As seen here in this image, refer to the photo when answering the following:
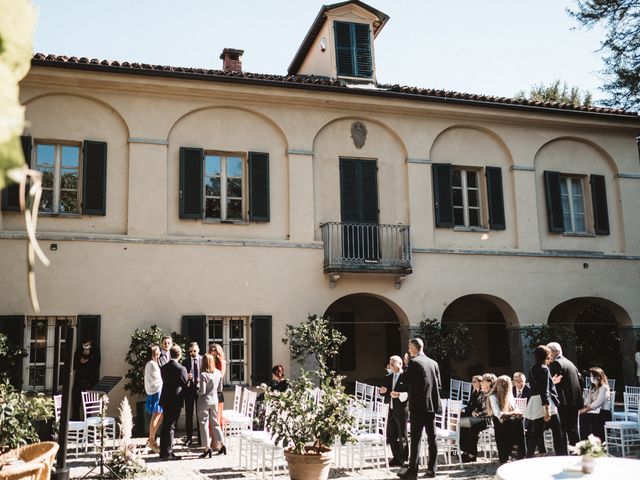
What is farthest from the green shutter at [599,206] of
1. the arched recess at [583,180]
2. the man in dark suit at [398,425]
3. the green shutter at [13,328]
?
the green shutter at [13,328]

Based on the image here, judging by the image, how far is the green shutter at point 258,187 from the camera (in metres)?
14.4

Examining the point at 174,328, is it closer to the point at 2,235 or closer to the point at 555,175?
the point at 2,235

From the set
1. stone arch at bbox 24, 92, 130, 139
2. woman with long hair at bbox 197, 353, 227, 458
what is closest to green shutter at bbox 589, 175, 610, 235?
woman with long hair at bbox 197, 353, 227, 458

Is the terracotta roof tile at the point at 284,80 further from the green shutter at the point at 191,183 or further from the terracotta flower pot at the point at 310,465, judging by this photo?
the terracotta flower pot at the point at 310,465

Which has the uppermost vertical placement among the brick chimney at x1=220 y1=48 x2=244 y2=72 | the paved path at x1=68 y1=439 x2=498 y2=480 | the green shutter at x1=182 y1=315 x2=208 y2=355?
the brick chimney at x1=220 y1=48 x2=244 y2=72

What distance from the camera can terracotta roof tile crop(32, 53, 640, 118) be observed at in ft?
43.4

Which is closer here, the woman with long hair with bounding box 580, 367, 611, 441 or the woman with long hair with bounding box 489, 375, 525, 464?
the woman with long hair with bounding box 489, 375, 525, 464

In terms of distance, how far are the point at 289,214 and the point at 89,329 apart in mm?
4794

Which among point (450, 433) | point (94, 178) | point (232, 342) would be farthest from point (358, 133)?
point (450, 433)

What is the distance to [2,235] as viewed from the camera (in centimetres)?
1267

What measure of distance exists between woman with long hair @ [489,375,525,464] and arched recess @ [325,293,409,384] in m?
9.40

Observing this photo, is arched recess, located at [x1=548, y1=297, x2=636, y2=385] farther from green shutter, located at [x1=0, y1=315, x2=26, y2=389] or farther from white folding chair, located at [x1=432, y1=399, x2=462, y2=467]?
green shutter, located at [x1=0, y1=315, x2=26, y2=389]

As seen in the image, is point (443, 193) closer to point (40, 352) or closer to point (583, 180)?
point (583, 180)

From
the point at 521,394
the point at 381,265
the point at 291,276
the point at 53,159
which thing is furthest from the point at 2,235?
the point at 521,394
